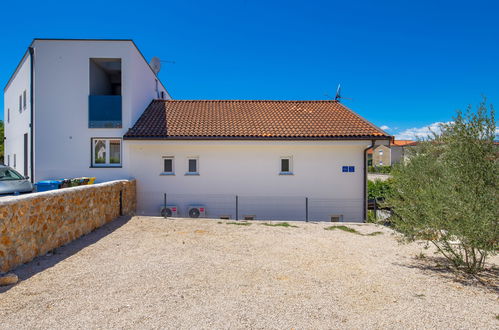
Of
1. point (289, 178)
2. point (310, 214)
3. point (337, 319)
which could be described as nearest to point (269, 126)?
point (289, 178)

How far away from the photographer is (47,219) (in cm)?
710

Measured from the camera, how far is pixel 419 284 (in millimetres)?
5727

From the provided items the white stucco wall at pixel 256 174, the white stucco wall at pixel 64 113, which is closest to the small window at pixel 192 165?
the white stucco wall at pixel 256 174

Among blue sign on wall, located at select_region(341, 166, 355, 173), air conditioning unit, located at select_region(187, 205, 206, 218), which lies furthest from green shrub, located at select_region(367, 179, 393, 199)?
air conditioning unit, located at select_region(187, 205, 206, 218)

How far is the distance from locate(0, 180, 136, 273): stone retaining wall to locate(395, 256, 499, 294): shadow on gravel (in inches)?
286

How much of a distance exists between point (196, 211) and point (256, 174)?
9.61ft

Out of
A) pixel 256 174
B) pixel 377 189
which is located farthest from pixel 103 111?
pixel 377 189

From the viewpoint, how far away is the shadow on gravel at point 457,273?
5828mm

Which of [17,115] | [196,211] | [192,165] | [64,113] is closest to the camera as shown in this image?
[196,211]

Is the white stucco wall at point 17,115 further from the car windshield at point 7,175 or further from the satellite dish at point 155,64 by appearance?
the satellite dish at point 155,64

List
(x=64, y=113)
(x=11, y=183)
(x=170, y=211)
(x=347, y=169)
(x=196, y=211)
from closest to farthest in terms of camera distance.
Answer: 1. (x=11, y=183)
2. (x=196, y=211)
3. (x=170, y=211)
4. (x=64, y=113)
5. (x=347, y=169)

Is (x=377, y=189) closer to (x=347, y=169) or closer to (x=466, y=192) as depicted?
(x=347, y=169)

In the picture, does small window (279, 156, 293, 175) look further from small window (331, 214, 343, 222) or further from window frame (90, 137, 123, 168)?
window frame (90, 137, 123, 168)

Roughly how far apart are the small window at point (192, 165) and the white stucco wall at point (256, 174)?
6.7 inches
